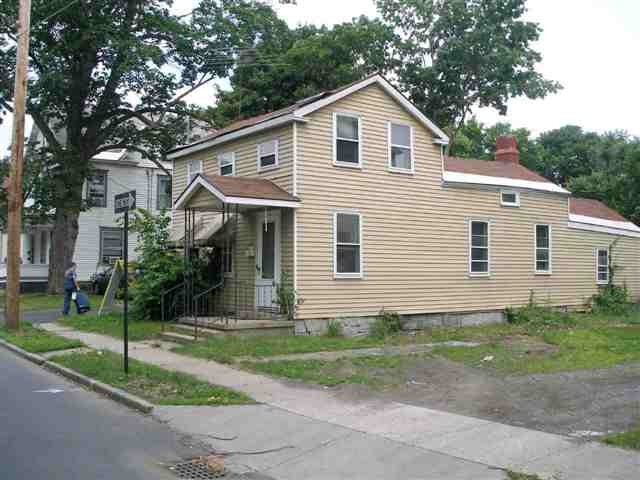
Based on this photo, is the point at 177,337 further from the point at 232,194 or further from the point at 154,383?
the point at 154,383

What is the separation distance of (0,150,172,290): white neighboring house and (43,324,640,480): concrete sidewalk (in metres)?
29.0

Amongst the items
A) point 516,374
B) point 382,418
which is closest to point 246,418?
point 382,418

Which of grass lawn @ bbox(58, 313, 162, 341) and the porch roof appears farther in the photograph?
grass lawn @ bbox(58, 313, 162, 341)

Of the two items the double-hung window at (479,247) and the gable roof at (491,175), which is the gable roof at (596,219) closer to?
the gable roof at (491,175)

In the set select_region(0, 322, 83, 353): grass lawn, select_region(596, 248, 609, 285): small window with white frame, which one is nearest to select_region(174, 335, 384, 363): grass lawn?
select_region(0, 322, 83, 353): grass lawn

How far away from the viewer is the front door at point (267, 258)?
17.3m

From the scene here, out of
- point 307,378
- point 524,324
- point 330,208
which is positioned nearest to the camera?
point 307,378

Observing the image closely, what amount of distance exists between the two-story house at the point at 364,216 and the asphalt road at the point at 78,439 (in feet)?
21.9

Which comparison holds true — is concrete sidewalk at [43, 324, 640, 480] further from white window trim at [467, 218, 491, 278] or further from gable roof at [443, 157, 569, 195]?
gable roof at [443, 157, 569, 195]

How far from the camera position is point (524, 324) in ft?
69.5

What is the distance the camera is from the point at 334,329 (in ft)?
55.8

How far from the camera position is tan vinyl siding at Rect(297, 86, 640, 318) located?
17.2m

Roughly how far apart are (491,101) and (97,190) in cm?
2174

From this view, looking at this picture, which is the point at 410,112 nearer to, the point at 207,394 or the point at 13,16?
the point at 207,394
